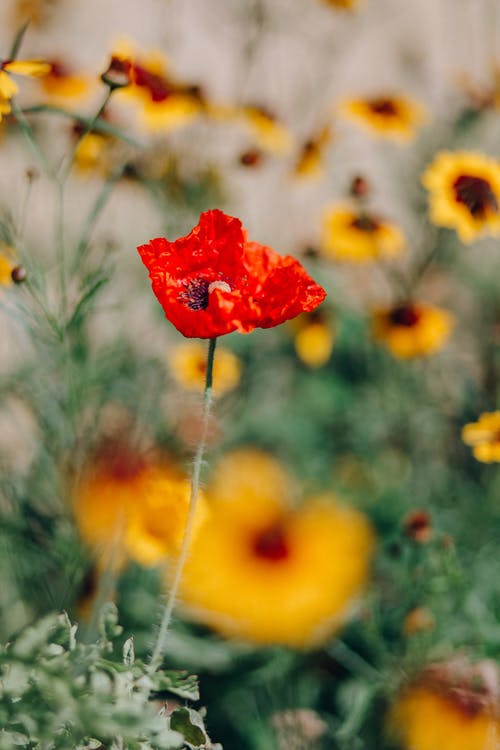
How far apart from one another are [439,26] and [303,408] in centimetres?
220

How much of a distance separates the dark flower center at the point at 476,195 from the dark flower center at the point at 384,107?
379 millimetres

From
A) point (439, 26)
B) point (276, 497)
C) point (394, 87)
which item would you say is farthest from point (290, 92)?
point (276, 497)

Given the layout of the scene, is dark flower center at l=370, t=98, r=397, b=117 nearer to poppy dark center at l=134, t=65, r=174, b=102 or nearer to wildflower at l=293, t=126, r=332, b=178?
wildflower at l=293, t=126, r=332, b=178

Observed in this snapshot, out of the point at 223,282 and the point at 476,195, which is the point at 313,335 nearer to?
the point at 476,195

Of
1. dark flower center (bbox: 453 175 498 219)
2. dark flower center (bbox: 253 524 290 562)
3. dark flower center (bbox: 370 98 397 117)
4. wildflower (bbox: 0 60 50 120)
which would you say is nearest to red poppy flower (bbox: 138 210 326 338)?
wildflower (bbox: 0 60 50 120)

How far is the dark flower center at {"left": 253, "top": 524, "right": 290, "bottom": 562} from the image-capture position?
133 centimetres

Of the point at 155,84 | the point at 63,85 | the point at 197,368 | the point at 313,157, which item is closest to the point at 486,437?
the point at 197,368

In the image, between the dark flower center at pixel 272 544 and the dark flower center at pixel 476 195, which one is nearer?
the dark flower center at pixel 272 544

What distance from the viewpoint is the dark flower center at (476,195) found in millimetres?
1450

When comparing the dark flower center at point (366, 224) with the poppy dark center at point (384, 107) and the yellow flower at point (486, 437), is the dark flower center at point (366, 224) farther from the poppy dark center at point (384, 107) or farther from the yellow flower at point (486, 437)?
the yellow flower at point (486, 437)

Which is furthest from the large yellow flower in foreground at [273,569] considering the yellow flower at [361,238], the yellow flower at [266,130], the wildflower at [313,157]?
the yellow flower at [266,130]

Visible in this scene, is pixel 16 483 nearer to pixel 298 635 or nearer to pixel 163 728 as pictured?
pixel 298 635

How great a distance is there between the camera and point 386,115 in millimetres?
1796

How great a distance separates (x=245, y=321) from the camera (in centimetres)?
75
